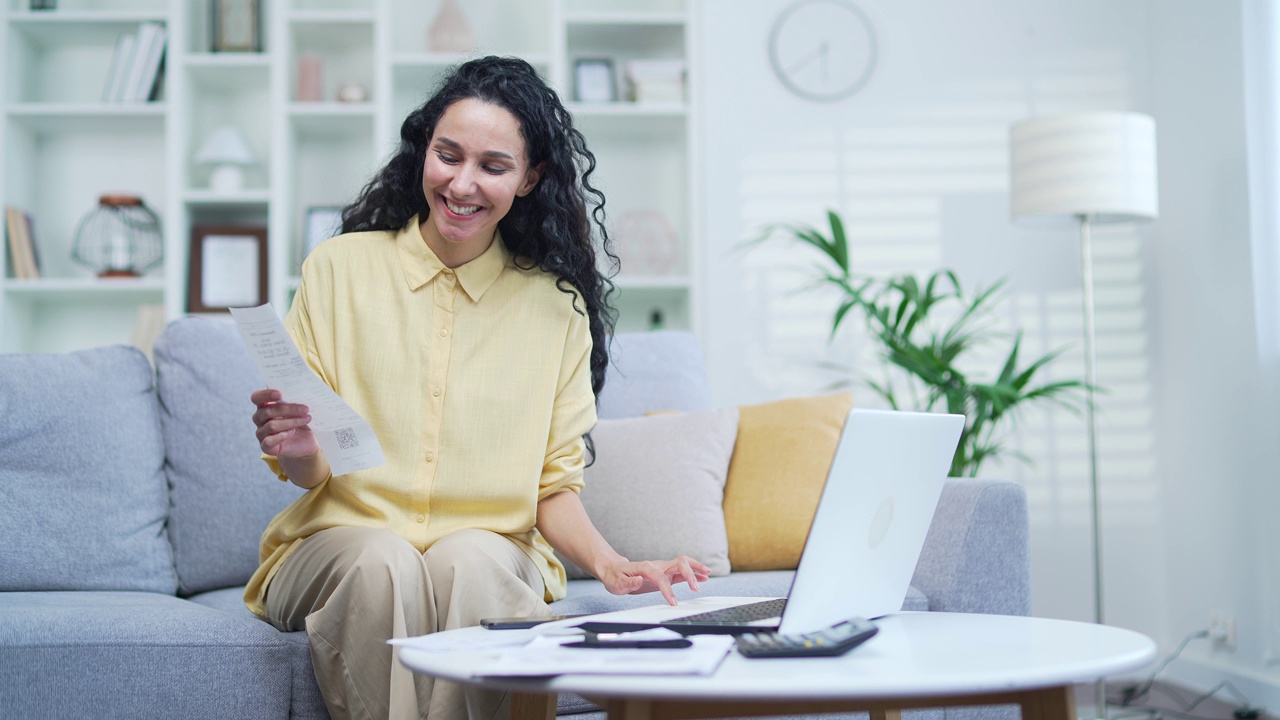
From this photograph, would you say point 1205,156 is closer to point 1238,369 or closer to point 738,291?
point 1238,369

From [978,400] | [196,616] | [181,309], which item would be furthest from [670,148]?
[196,616]

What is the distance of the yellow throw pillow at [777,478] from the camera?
195cm

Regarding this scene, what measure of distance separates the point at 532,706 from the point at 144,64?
285 cm

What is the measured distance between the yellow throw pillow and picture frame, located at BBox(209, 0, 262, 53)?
214cm

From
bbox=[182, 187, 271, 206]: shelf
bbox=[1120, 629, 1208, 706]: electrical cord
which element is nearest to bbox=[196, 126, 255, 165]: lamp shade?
bbox=[182, 187, 271, 206]: shelf

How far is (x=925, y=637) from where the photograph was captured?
100 centimetres

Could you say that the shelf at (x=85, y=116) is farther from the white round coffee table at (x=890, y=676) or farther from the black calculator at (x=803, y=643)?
the black calculator at (x=803, y=643)

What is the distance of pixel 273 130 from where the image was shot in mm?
3188

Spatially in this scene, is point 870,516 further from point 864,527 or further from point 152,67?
point 152,67

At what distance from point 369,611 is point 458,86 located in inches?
A: 30.5

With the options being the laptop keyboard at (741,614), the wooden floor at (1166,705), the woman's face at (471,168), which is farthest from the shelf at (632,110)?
the laptop keyboard at (741,614)

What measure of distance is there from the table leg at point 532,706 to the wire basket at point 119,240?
2.64m

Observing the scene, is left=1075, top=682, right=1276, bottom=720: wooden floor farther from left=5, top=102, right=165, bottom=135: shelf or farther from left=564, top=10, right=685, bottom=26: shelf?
left=5, top=102, right=165, bottom=135: shelf

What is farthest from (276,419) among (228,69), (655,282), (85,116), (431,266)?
(85,116)
